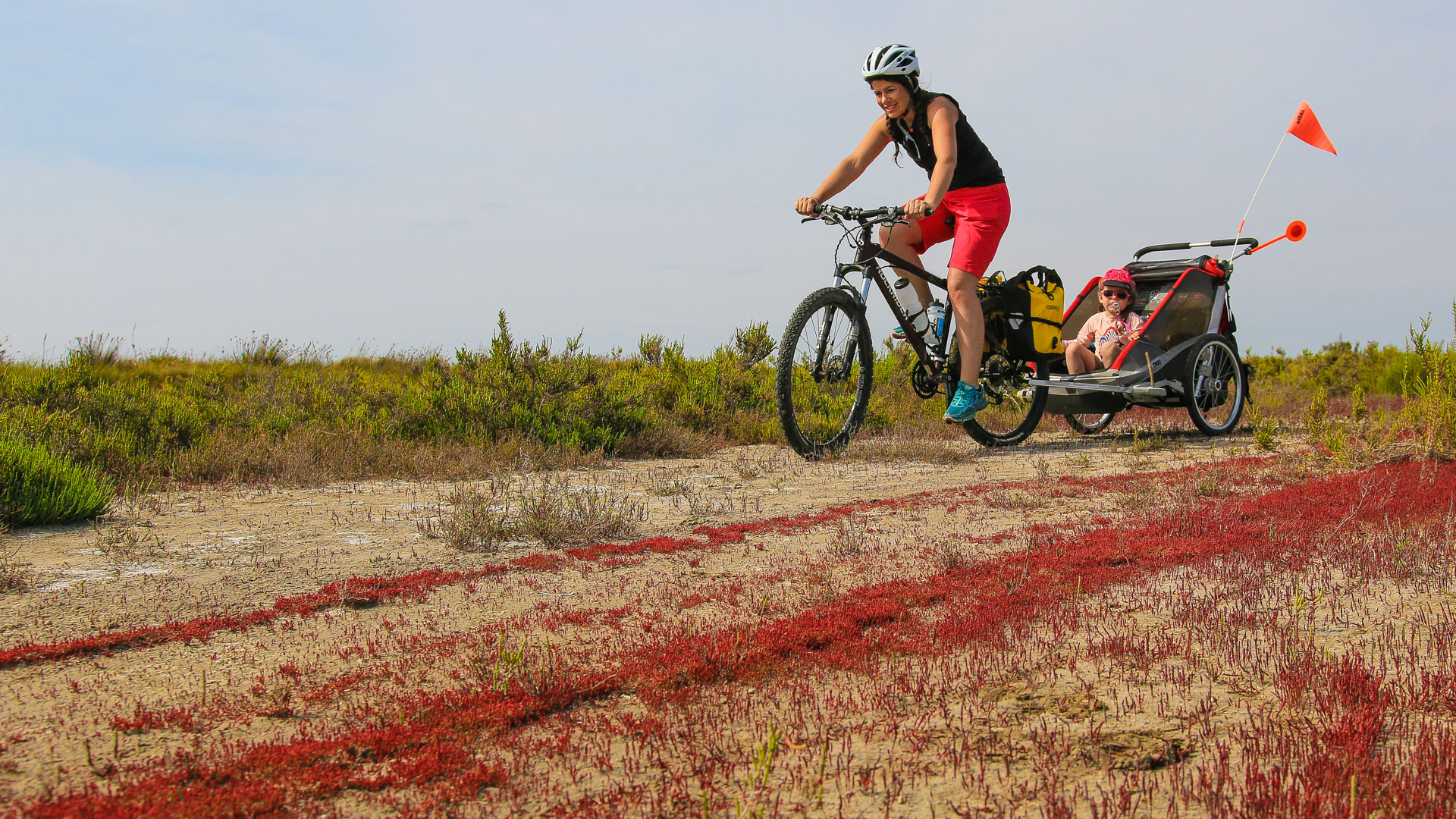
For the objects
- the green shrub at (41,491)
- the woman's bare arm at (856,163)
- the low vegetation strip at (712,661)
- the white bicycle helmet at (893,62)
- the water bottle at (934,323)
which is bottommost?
the low vegetation strip at (712,661)

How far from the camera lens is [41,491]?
483 centimetres

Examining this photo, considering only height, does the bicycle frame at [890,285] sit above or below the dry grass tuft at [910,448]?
above

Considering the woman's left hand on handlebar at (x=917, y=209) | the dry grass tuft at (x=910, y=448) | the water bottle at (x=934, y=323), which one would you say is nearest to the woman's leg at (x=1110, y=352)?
the dry grass tuft at (x=910, y=448)

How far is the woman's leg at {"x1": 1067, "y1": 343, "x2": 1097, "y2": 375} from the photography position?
8.60 meters

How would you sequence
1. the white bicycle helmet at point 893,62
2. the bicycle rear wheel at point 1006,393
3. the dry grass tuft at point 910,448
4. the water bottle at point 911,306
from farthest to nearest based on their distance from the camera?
the bicycle rear wheel at point 1006,393, the water bottle at point 911,306, the dry grass tuft at point 910,448, the white bicycle helmet at point 893,62

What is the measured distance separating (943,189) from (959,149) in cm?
57

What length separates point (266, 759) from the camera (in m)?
2.07

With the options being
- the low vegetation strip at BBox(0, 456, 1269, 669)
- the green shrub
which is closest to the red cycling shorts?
the low vegetation strip at BBox(0, 456, 1269, 669)

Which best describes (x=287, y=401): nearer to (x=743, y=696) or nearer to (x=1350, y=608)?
(x=743, y=696)

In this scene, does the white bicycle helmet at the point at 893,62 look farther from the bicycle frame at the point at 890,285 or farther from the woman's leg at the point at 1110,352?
the woman's leg at the point at 1110,352

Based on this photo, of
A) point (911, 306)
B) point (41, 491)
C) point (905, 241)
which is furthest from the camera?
point (911, 306)

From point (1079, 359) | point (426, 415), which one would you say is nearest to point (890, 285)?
point (1079, 359)

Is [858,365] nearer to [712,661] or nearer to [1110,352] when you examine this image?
[1110,352]

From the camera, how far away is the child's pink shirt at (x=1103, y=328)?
8.70 meters
